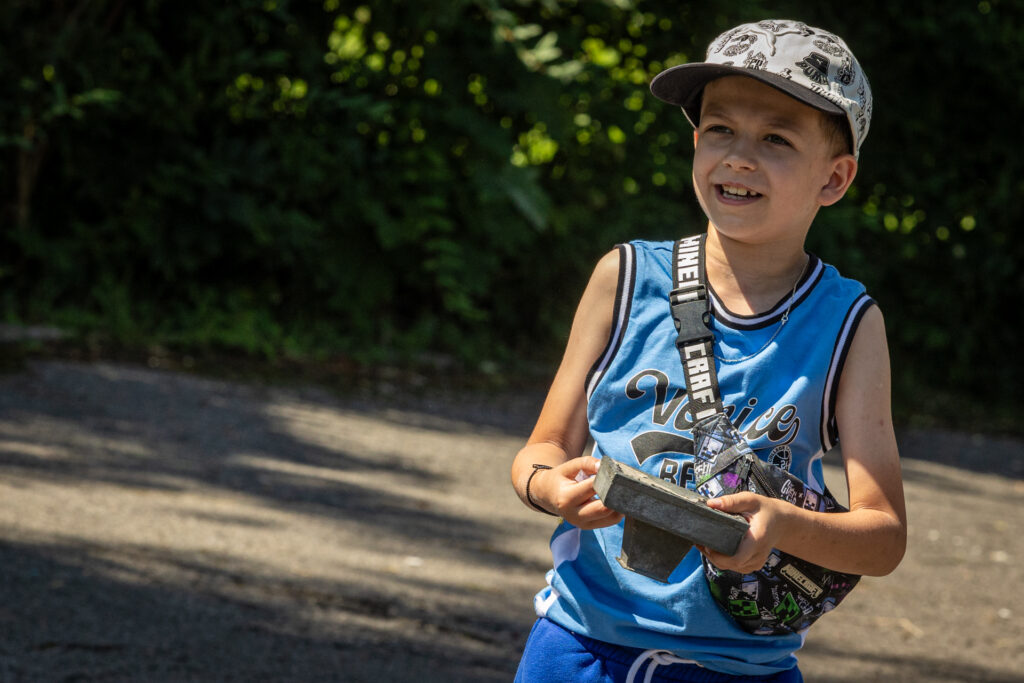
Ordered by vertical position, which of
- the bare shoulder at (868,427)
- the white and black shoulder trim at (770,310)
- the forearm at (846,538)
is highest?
the white and black shoulder trim at (770,310)

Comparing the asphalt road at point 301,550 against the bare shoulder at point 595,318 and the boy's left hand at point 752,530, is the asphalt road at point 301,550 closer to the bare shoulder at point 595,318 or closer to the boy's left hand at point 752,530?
the bare shoulder at point 595,318

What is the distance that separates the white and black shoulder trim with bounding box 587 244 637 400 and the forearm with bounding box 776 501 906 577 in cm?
42

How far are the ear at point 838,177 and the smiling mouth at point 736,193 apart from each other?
116 mm

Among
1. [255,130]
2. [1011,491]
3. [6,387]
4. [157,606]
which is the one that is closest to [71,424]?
[6,387]

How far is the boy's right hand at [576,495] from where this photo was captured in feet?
5.49

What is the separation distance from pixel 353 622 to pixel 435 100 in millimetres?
5444

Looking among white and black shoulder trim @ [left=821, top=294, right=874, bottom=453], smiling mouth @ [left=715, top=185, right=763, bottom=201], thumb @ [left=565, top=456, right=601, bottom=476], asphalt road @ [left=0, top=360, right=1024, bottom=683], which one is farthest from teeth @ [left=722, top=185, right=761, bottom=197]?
asphalt road @ [left=0, top=360, right=1024, bottom=683]

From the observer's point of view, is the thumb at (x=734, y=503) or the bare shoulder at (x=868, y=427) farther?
the bare shoulder at (x=868, y=427)

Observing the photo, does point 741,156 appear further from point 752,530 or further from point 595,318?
point 752,530

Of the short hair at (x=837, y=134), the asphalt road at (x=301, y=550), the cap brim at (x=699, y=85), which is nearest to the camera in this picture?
the cap brim at (x=699, y=85)

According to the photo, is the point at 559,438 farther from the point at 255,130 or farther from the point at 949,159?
the point at 949,159

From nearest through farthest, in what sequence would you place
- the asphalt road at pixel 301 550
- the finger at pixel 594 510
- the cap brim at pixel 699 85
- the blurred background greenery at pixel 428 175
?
1. the finger at pixel 594 510
2. the cap brim at pixel 699 85
3. the asphalt road at pixel 301 550
4. the blurred background greenery at pixel 428 175

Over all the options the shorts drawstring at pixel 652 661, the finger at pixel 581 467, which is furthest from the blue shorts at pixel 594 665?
the finger at pixel 581 467

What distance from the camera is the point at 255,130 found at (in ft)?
27.8
